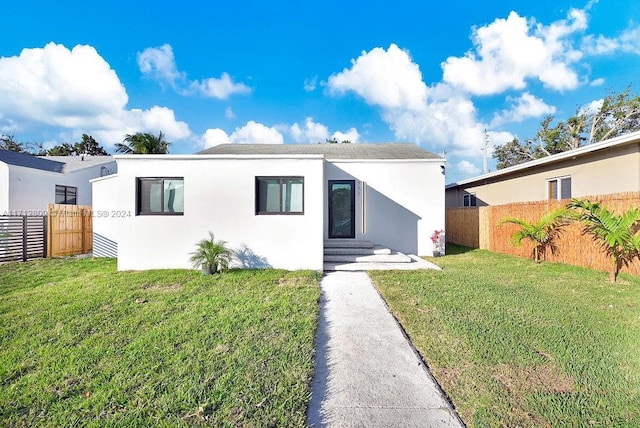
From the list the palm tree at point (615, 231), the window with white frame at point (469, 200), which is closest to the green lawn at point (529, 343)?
the palm tree at point (615, 231)

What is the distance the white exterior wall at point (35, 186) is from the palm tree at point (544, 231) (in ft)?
67.0

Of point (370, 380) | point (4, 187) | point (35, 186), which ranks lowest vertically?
point (370, 380)

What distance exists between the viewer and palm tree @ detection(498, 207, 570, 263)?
791 centimetres

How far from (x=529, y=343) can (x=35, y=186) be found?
19.6 metres

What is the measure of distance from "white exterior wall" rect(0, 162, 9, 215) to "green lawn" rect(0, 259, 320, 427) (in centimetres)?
1018

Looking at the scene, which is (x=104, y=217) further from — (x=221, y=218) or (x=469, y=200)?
(x=469, y=200)

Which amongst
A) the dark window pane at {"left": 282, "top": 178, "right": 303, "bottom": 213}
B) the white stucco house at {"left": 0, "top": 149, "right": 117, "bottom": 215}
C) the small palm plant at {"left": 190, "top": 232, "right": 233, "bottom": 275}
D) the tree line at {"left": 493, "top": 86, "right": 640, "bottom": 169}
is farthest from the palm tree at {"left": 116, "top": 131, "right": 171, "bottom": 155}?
the tree line at {"left": 493, "top": 86, "right": 640, "bottom": 169}

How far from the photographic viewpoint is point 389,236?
392 inches

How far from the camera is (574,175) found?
8.98 metres

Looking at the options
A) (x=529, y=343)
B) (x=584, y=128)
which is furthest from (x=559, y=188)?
(x=584, y=128)

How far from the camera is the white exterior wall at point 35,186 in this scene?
40.9 ft

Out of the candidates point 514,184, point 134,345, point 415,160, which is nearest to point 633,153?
point 514,184

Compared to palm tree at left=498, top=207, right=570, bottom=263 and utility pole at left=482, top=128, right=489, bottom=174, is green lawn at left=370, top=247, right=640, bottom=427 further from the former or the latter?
utility pole at left=482, top=128, right=489, bottom=174

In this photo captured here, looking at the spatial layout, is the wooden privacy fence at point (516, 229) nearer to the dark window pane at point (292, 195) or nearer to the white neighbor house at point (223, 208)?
the white neighbor house at point (223, 208)
